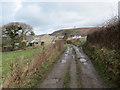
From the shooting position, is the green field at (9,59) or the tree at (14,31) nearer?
the green field at (9,59)

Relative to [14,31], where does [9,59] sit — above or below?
below

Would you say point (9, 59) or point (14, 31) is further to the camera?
point (14, 31)

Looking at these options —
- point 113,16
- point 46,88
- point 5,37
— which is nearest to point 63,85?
point 46,88

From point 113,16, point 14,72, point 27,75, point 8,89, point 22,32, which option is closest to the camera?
point 8,89

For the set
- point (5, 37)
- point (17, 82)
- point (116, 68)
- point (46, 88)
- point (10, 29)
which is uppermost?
point (10, 29)

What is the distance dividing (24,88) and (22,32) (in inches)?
1146

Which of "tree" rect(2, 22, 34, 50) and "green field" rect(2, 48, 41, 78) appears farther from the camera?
"tree" rect(2, 22, 34, 50)

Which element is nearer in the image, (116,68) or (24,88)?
(24,88)

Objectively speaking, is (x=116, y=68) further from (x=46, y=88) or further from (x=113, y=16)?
(x=113, y=16)

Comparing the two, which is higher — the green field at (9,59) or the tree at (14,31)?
the tree at (14,31)

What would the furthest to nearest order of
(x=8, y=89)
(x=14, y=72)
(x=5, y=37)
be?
(x=5, y=37), (x=14, y=72), (x=8, y=89)

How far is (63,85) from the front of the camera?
4.18 metres

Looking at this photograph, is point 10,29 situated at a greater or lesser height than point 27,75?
greater

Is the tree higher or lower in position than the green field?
higher
